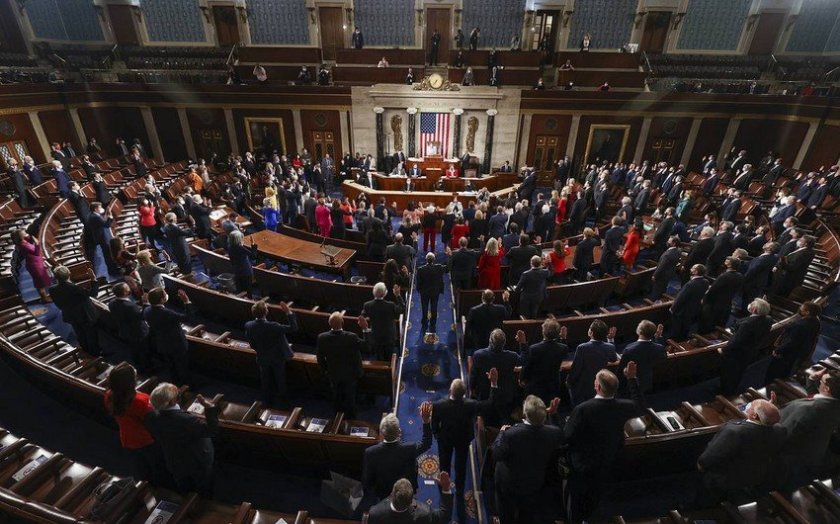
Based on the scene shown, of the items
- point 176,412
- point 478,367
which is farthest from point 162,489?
point 478,367

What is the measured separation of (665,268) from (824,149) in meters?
12.4

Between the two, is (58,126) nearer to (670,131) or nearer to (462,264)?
(462,264)

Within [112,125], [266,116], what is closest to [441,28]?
[266,116]

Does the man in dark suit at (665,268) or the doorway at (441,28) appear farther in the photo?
the doorway at (441,28)

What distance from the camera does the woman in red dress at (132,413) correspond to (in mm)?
2818

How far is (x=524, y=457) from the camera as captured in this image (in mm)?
2818

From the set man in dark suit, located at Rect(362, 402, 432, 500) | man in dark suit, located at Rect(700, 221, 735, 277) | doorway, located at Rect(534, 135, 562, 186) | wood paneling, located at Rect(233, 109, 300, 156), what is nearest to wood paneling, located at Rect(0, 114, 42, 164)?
wood paneling, located at Rect(233, 109, 300, 156)

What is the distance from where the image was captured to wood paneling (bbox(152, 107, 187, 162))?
1636cm

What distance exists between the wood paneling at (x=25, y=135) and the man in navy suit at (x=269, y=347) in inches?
568

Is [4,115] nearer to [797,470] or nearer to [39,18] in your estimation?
[39,18]

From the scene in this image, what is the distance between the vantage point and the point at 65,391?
14.3ft

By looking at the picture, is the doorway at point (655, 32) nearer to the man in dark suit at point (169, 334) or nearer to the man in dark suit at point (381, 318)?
the man in dark suit at point (381, 318)

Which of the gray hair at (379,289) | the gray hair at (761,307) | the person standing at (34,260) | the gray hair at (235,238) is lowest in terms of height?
the person standing at (34,260)

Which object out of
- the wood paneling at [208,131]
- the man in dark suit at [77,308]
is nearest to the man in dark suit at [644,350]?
the man in dark suit at [77,308]
